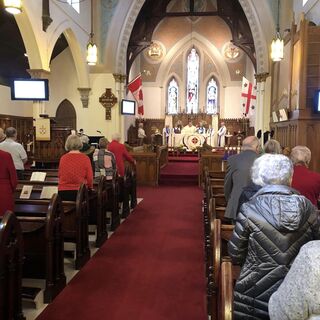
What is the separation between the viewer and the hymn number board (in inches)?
561

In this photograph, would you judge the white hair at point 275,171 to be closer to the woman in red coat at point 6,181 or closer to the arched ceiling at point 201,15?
the woman in red coat at point 6,181

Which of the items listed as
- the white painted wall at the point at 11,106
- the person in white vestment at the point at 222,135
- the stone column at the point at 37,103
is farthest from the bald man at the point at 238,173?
the person in white vestment at the point at 222,135

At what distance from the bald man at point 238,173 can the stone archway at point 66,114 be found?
1320 cm

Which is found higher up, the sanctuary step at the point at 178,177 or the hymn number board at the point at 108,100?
the hymn number board at the point at 108,100

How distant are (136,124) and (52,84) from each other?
19.2 feet

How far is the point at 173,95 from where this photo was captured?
2255 centimetres

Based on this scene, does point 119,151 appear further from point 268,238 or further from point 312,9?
point 312,9

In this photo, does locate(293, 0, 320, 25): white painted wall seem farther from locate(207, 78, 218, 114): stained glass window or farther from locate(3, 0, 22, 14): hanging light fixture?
locate(207, 78, 218, 114): stained glass window

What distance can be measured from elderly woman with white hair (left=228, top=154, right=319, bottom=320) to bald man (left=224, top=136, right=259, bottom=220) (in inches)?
77.6

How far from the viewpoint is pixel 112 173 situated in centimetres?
676

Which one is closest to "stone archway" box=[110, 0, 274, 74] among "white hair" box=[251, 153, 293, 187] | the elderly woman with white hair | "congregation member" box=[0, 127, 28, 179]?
"congregation member" box=[0, 127, 28, 179]

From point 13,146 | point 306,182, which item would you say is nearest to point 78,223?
point 13,146

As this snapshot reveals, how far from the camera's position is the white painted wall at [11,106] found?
45.9 ft

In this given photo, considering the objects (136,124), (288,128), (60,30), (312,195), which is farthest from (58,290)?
(136,124)
